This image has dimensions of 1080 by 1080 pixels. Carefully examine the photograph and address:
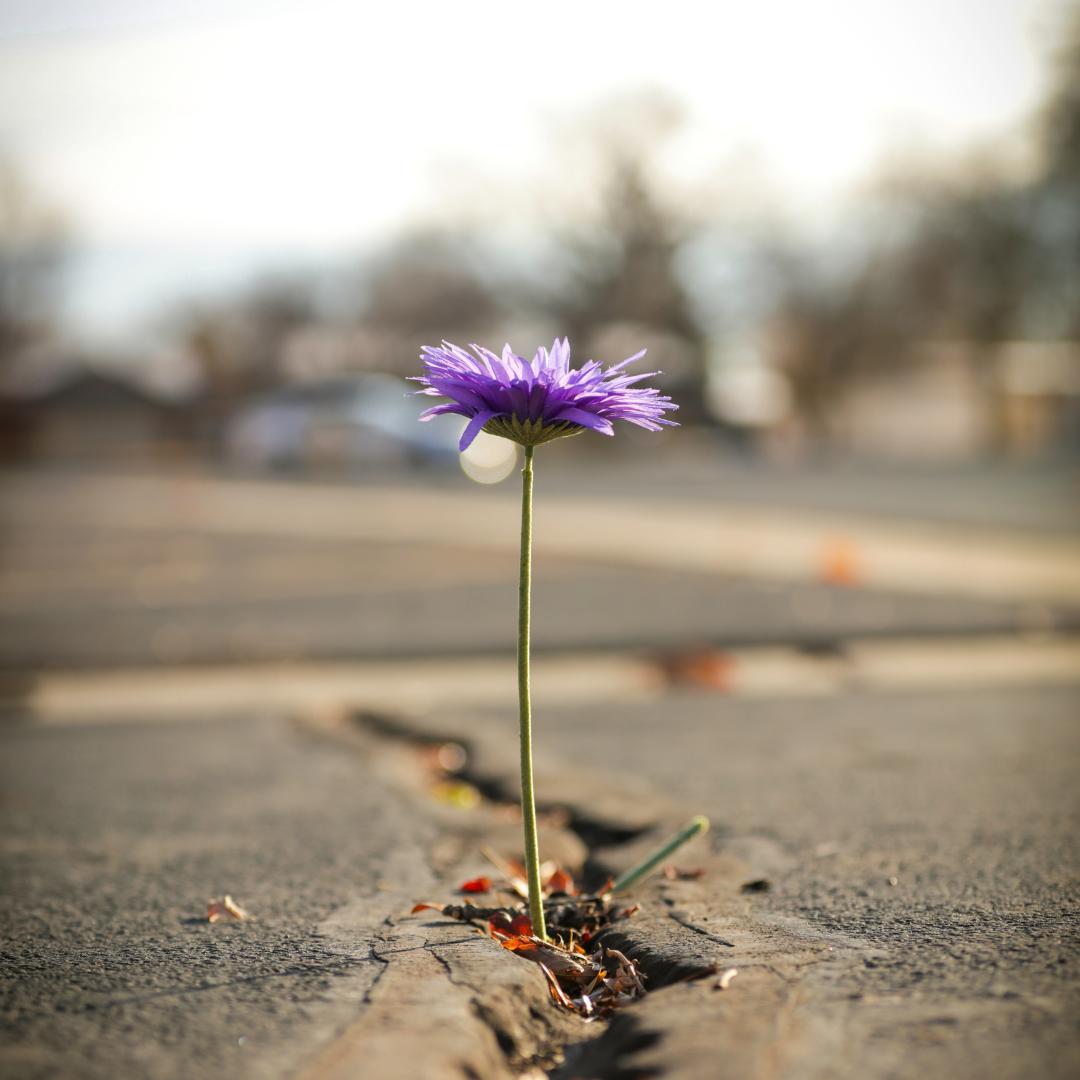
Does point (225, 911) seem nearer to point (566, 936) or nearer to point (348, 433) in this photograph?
point (566, 936)

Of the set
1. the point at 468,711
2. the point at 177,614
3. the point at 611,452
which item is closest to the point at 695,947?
the point at 468,711

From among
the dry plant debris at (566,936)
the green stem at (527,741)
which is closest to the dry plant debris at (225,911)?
the dry plant debris at (566,936)

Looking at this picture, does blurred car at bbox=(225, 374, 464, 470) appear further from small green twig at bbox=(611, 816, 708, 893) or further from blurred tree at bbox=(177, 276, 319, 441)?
blurred tree at bbox=(177, 276, 319, 441)

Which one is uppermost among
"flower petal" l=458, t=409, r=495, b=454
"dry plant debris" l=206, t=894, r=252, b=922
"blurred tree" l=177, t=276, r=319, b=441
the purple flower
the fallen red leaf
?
"blurred tree" l=177, t=276, r=319, b=441

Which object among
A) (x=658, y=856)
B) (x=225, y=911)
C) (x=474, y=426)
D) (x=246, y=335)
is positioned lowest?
(x=225, y=911)

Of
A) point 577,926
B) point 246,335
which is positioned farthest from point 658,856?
point 246,335

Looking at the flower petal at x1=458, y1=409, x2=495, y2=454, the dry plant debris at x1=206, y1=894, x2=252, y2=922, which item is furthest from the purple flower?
the dry plant debris at x1=206, y1=894, x2=252, y2=922
